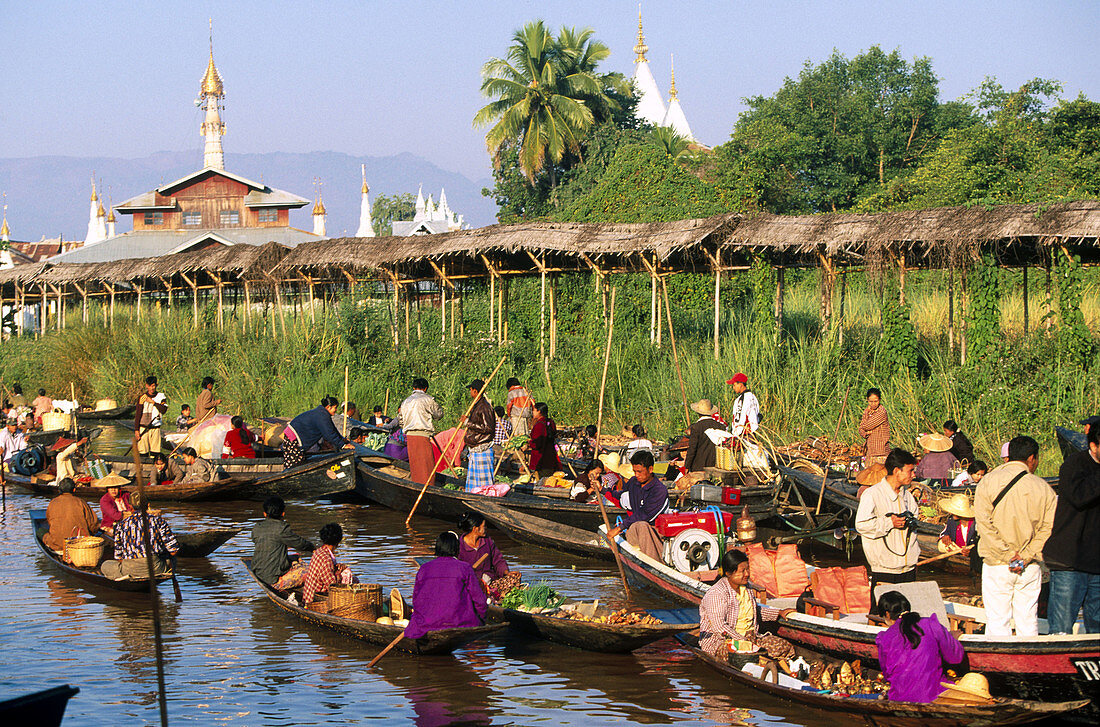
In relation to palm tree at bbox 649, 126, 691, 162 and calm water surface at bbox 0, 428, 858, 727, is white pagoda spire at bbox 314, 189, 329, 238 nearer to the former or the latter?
palm tree at bbox 649, 126, 691, 162

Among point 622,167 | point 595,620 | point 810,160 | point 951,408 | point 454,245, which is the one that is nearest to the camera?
point 595,620

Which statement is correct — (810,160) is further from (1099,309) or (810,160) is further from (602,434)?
(602,434)

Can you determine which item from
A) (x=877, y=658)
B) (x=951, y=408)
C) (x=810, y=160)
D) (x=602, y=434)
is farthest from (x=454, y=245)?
(x=810, y=160)

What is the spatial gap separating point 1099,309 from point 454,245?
37.0 ft

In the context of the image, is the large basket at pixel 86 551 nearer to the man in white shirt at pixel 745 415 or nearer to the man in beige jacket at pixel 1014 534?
the man in white shirt at pixel 745 415

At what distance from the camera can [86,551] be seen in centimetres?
1078

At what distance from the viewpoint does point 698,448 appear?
1310cm

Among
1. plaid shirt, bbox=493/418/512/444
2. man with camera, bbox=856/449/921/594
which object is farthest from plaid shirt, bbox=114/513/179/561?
man with camera, bbox=856/449/921/594

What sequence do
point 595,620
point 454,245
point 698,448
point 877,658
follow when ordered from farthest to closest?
point 454,245 → point 698,448 → point 595,620 → point 877,658

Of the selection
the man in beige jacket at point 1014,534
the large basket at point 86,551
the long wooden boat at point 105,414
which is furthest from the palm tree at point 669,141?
the man in beige jacket at point 1014,534

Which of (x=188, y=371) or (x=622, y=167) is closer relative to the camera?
(x=188, y=371)

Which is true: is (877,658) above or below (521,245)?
below

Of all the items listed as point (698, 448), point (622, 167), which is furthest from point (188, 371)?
point (698, 448)

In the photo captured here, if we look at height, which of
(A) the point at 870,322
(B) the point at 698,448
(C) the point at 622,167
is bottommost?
(B) the point at 698,448
